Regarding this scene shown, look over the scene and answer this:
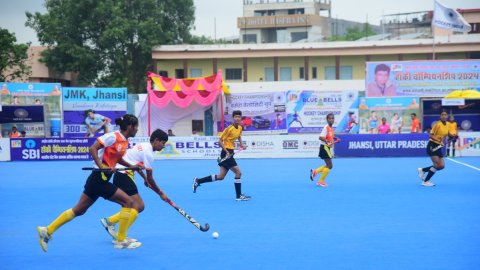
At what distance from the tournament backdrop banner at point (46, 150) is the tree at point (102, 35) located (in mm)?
17072

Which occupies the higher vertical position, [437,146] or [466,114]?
[466,114]

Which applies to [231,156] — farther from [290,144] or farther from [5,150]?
[5,150]

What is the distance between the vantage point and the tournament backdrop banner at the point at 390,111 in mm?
29469

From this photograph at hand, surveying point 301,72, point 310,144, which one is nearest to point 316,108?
point 310,144

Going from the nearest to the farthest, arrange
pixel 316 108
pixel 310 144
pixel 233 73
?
pixel 310 144 → pixel 316 108 → pixel 233 73

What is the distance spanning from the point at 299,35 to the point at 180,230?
191ft

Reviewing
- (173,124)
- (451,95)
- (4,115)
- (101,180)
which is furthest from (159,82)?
(101,180)

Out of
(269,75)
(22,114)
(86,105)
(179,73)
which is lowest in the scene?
(22,114)

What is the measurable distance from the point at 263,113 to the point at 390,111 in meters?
6.49

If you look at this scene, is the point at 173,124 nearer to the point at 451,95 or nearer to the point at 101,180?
the point at 451,95

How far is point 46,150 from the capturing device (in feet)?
84.5

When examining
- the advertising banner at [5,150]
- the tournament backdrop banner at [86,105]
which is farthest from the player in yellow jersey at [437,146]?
the tournament backdrop banner at [86,105]


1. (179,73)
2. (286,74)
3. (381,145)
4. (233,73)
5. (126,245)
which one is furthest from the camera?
(179,73)

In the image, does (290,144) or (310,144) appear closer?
(310,144)
